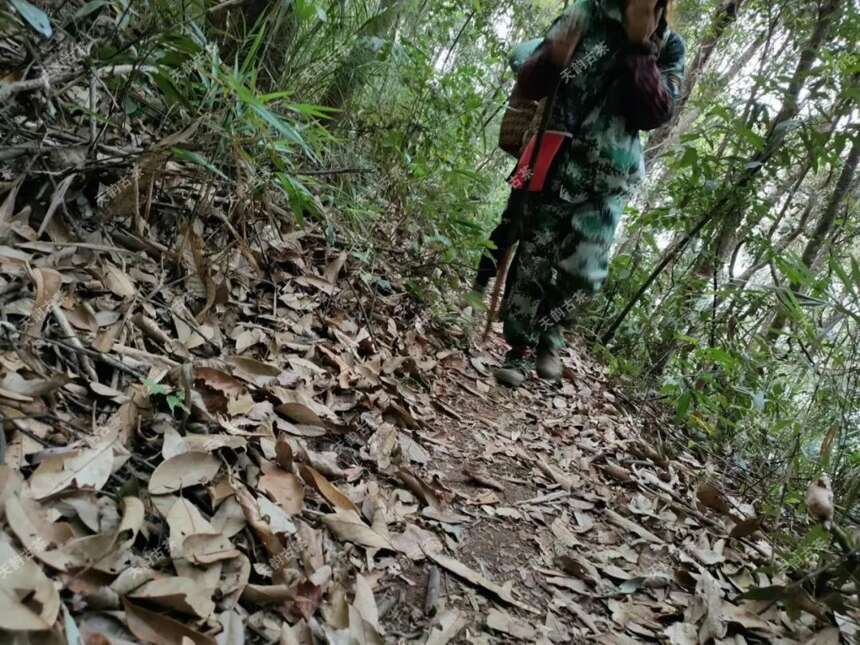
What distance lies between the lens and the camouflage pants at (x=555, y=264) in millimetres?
2514

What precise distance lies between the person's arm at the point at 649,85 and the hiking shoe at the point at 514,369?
1094 millimetres

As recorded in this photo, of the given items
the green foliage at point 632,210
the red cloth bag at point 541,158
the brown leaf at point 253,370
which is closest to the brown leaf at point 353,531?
the brown leaf at point 253,370

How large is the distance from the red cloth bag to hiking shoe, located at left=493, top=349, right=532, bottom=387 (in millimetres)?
751

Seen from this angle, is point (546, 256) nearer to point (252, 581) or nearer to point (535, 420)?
point (535, 420)

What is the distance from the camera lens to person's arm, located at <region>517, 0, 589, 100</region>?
7.57ft

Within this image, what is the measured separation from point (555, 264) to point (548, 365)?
470 millimetres

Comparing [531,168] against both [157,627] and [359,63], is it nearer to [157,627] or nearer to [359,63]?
[359,63]

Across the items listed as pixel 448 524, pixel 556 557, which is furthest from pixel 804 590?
pixel 448 524

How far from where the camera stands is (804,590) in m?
1.58

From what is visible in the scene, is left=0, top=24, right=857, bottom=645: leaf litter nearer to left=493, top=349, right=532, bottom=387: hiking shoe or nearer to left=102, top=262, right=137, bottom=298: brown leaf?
left=102, top=262, right=137, bottom=298: brown leaf

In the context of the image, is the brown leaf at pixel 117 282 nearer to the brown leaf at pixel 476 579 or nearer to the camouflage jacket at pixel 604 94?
the brown leaf at pixel 476 579

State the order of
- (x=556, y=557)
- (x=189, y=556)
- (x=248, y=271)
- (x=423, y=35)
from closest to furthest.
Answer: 1. (x=189, y=556)
2. (x=556, y=557)
3. (x=248, y=271)
4. (x=423, y=35)

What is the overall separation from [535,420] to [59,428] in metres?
1.84

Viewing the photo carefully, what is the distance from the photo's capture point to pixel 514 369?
108 inches
